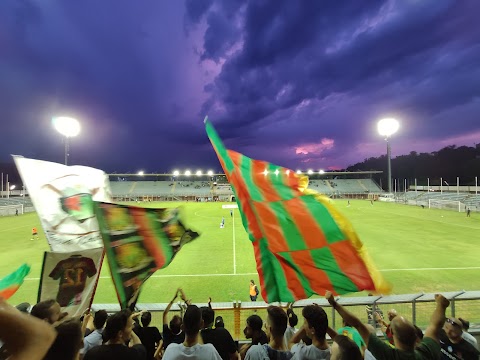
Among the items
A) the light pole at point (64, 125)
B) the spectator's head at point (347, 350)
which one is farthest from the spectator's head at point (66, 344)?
the light pole at point (64, 125)

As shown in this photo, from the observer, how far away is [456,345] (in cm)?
375

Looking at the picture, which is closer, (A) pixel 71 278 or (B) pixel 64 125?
(A) pixel 71 278

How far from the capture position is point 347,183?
105062 mm

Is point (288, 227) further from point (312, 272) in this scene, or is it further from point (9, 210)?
point (9, 210)

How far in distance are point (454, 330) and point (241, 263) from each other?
45.9ft

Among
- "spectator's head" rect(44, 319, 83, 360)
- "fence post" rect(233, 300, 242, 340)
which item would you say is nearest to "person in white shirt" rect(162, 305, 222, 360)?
"spectator's head" rect(44, 319, 83, 360)

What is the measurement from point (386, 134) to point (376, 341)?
66761 mm

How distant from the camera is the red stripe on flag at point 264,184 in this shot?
180 inches

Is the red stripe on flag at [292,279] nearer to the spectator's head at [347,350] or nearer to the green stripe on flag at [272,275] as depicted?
the green stripe on flag at [272,275]

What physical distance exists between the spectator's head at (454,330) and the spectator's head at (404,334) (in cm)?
158

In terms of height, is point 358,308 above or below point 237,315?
below

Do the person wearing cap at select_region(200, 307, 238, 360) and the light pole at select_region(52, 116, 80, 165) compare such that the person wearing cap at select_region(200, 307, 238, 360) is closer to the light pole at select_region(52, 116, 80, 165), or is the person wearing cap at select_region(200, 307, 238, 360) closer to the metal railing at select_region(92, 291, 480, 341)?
the metal railing at select_region(92, 291, 480, 341)

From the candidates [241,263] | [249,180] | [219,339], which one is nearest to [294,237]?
[249,180]

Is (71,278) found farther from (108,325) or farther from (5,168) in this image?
(5,168)
